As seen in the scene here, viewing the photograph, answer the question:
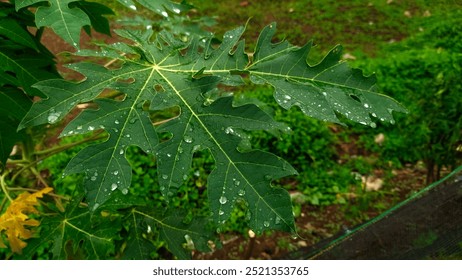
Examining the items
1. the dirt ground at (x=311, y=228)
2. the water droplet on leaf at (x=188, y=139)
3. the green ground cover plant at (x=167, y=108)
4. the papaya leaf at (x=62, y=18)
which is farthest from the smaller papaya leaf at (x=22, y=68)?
the dirt ground at (x=311, y=228)

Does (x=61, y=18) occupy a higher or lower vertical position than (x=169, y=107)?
higher

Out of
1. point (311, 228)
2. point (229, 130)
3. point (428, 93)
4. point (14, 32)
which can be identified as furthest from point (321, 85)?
point (428, 93)

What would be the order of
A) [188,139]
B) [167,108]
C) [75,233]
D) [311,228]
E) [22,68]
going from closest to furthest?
[188,139]
[167,108]
[22,68]
[75,233]
[311,228]

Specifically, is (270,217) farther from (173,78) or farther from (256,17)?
(256,17)

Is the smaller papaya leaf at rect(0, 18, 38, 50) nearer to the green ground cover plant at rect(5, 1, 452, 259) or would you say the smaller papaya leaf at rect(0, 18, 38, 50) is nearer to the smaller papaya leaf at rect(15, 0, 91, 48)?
the green ground cover plant at rect(5, 1, 452, 259)

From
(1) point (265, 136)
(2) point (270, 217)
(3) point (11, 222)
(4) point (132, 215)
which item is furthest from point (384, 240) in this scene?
(1) point (265, 136)

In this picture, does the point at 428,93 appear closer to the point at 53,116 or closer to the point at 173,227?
the point at 173,227

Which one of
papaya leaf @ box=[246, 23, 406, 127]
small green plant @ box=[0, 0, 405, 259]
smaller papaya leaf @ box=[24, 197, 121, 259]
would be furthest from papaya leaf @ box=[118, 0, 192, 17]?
smaller papaya leaf @ box=[24, 197, 121, 259]

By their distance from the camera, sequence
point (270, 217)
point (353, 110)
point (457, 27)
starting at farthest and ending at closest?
1. point (457, 27)
2. point (353, 110)
3. point (270, 217)
